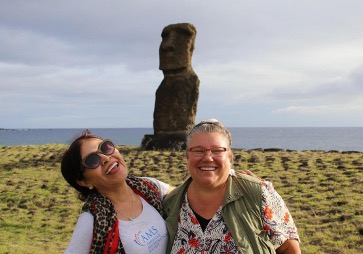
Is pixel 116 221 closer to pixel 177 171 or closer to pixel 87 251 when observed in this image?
pixel 87 251

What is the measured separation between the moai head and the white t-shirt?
13139mm

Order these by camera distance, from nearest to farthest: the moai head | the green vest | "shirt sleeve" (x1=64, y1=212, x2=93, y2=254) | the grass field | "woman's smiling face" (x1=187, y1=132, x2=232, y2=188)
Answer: "shirt sleeve" (x1=64, y1=212, x2=93, y2=254) → the green vest → "woman's smiling face" (x1=187, y1=132, x2=232, y2=188) → the grass field → the moai head

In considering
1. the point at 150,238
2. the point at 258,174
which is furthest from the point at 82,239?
the point at 258,174

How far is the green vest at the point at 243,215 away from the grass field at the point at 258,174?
3.57 meters

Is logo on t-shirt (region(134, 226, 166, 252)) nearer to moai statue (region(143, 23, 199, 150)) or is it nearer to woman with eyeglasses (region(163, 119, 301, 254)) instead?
woman with eyeglasses (region(163, 119, 301, 254))

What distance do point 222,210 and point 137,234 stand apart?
56 centimetres

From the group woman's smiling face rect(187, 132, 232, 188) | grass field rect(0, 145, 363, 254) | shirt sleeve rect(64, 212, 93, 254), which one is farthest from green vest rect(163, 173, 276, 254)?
grass field rect(0, 145, 363, 254)

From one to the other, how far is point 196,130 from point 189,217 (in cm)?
58

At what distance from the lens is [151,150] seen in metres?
16.3

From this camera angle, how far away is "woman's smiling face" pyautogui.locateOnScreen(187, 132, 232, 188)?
3125 mm

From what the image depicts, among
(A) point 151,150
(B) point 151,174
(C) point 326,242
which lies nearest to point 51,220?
(B) point 151,174

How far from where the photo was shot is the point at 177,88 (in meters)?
16.2

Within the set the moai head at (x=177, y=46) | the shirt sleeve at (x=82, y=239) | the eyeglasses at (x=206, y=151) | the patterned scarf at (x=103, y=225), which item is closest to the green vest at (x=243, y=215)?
the eyeglasses at (x=206, y=151)

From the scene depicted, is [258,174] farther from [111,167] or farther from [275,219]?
[111,167]
